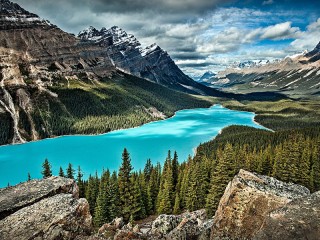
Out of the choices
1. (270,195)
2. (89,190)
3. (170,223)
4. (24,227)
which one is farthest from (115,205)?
(270,195)

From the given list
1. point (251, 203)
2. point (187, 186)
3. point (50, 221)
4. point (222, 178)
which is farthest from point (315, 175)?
point (50, 221)

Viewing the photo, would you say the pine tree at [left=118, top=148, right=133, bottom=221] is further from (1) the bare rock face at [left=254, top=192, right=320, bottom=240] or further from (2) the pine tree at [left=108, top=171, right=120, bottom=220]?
(1) the bare rock face at [left=254, top=192, right=320, bottom=240]

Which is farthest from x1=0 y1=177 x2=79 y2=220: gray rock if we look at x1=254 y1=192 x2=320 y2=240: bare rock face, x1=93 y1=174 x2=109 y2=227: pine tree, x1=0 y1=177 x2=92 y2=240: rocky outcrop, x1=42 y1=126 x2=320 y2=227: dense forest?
x1=42 y1=126 x2=320 y2=227: dense forest

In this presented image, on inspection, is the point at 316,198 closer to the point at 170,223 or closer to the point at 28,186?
the point at 170,223

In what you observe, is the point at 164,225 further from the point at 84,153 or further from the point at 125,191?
the point at 84,153

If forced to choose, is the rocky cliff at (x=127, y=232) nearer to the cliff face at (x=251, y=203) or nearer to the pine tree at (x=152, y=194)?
the cliff face at (x=251, y=203)

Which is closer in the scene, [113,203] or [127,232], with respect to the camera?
[127,232]

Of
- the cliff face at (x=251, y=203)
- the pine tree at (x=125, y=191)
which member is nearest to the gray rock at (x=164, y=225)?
the cliff face at (x=251, y=203)
